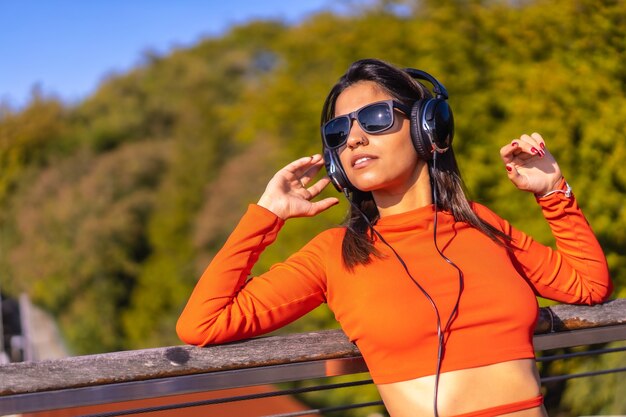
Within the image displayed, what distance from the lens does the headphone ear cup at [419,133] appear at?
2371 millimetres

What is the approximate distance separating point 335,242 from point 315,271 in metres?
0.12

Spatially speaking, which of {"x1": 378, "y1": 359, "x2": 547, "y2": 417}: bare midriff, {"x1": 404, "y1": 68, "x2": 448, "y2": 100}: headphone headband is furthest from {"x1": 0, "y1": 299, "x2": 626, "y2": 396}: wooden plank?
{"x1": 404, "y1": 68, "x2": 448, "y2": 100}: headphone headband

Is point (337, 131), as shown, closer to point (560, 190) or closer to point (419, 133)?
point (419, 133)

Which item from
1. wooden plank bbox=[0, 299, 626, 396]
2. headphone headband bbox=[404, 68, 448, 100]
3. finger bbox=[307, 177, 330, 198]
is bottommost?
wooden plank bbox=[0, 299, 626, 396]

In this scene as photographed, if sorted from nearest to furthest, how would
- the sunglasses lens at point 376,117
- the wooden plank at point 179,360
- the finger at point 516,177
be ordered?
Result: the wooden plank at point 179,360 < the sunglasses lens at point 376,117 < the finger at point 516,177

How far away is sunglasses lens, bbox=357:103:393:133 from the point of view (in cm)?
235

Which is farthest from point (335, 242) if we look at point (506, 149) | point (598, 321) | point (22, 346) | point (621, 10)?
point (22, 346)

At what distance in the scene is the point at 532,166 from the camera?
2605 mm

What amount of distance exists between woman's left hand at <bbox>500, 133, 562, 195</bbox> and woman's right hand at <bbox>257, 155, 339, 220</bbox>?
0.58 meters

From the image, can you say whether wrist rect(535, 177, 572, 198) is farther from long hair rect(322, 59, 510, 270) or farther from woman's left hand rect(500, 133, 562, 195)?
long hair rect(322, 59, 510, 270)

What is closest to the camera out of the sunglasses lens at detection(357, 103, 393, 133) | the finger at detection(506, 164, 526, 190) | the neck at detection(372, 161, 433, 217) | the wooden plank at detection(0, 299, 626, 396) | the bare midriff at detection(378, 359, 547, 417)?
the wooden plank at detection(0, 299, 626, 396)

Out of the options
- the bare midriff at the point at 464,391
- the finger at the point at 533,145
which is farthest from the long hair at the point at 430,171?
the bare midriff at the point at 464,391

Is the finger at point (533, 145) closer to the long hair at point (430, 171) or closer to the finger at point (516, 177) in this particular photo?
the finger at point (516, 177)

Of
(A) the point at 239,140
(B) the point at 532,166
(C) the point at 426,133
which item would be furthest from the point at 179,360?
(A) the point at 239,140
